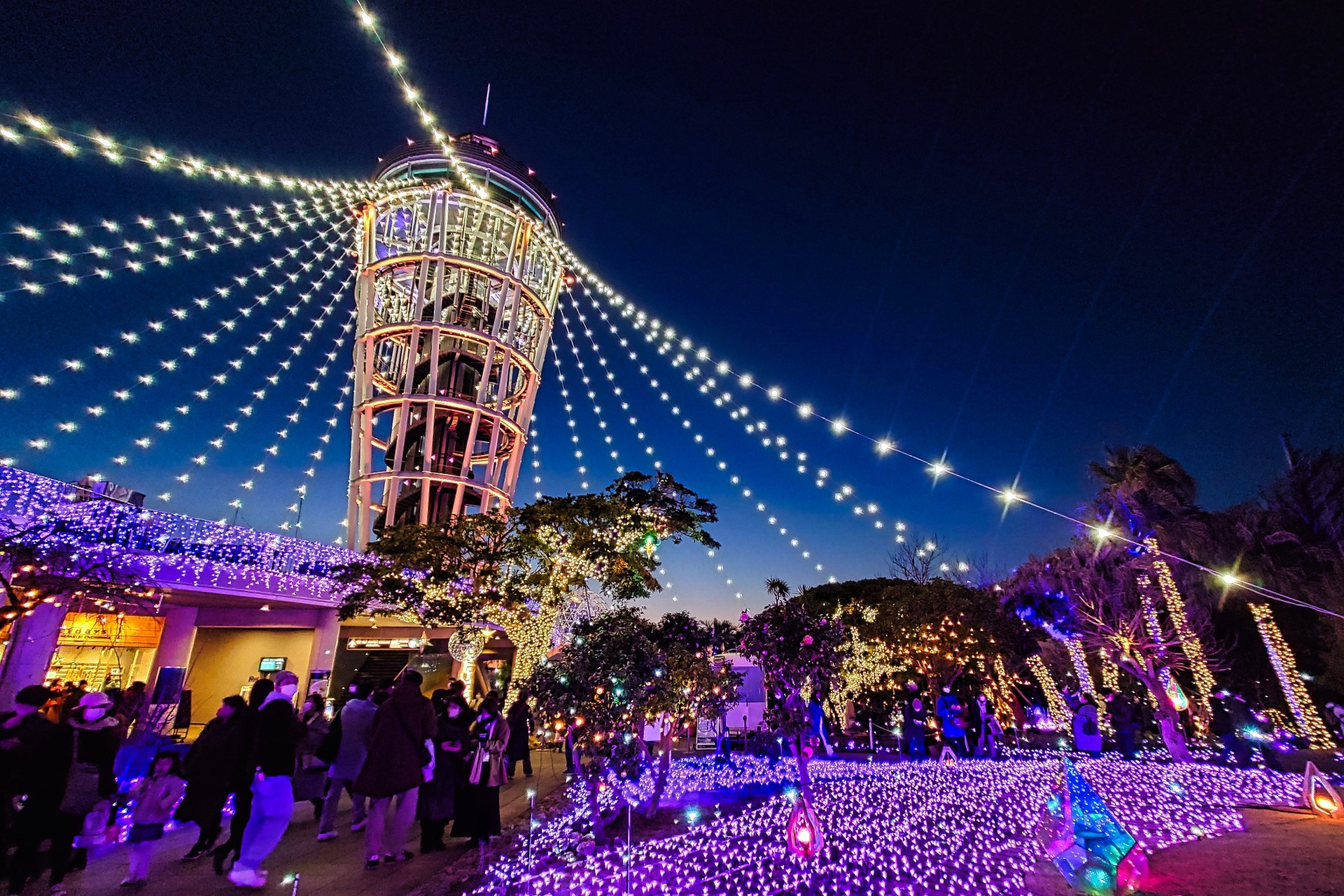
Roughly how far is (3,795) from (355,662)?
18171 mm

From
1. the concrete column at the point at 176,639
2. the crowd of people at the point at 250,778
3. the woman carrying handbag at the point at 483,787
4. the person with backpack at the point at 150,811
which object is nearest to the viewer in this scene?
the crowd of people at the point at 250,778

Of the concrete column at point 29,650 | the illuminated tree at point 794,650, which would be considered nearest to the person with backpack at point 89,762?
the illuminated tree at point 794,650

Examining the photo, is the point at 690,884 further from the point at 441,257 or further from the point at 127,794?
the point at 441,257

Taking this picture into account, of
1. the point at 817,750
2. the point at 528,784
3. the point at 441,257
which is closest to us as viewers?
the point at 528,784

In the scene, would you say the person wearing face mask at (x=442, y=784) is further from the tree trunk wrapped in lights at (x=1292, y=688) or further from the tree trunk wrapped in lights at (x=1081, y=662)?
the tree trunk wrapped in lights at (x=1081, y=662)

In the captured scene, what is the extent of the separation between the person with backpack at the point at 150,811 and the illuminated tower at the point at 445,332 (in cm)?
1961

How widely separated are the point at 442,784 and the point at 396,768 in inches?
30.9

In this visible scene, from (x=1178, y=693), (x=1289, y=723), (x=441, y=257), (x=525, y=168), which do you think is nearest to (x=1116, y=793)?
(x=1178, y=693)

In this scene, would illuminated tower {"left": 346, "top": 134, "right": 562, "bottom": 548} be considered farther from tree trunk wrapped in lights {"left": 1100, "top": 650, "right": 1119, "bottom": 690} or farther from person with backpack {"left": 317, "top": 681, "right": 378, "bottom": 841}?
tree trunk wrapped in lights {"left": 1100, "top": 650, "right": 1119, "bottom": 690}

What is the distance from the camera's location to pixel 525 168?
29219mm

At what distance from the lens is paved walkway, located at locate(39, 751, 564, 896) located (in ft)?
14.6

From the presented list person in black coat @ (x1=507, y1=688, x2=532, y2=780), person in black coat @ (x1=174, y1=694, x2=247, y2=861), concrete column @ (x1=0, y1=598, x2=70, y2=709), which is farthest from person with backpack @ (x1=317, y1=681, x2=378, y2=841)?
concrete column @ (x1=0, y1=598, x2=70, y2=709)

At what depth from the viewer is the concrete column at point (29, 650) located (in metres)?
10.2

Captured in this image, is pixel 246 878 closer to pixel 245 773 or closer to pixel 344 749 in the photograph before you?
pixel 245 773
